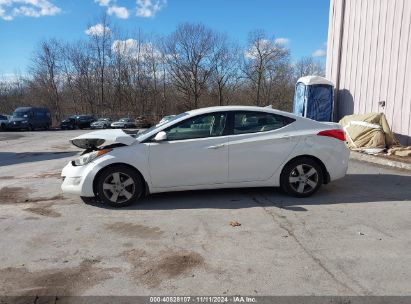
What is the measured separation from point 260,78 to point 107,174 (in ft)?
192

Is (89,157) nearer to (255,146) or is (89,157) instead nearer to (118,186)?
(118,186)

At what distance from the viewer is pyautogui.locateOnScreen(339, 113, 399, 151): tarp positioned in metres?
11.0

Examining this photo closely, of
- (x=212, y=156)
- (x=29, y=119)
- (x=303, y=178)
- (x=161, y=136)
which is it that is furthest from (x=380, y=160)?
(x=29, y=119)

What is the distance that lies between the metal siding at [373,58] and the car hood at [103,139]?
346 inches

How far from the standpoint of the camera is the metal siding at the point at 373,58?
11344 mm

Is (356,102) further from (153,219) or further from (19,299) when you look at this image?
(19,299)

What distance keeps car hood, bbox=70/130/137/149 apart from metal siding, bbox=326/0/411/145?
8799 millimetres

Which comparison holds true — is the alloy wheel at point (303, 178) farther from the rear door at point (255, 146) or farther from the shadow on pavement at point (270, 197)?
the rear door at point (255, 146)

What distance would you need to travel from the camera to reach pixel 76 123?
148 feet

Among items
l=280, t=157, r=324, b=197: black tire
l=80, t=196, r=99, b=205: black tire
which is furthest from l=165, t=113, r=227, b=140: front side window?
l=80, t=196, r=99, b=205: black tire

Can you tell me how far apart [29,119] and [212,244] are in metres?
38.7

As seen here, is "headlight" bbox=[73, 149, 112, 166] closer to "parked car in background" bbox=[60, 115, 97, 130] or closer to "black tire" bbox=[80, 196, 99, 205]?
"black tire" bbox=[80, 196, 99, 205]

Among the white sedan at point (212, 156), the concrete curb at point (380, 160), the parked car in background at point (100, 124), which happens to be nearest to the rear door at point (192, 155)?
the white sedan at point (212, 156)

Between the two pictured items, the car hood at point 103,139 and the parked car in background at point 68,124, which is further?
the parked car in background at point 68,124
